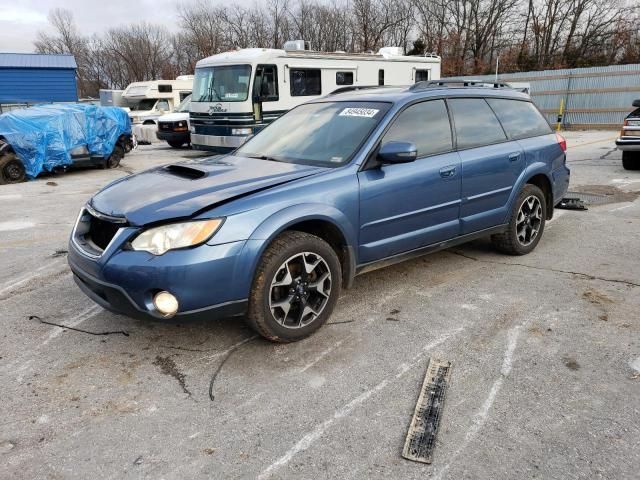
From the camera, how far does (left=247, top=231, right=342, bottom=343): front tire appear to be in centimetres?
317

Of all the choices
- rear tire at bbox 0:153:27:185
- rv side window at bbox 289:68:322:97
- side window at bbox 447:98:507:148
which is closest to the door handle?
side window at bbox 447:98:507:148

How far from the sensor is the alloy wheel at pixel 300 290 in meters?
3.28

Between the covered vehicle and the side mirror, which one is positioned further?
the covered vehicle

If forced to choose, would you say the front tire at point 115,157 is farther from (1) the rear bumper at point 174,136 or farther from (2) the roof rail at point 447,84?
(2) the roof rail at point 447,84

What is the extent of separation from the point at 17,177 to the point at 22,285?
7.70 metres

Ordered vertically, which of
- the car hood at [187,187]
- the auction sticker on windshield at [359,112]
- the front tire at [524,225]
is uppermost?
the auction sticker on windshield at [359,112]

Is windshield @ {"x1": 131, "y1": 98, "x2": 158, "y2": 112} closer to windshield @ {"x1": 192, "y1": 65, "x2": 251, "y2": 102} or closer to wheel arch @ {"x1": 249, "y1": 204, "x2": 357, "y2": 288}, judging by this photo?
windshield @ {"x1": 192, "y1": 65, "x2": 251, "y2": 102}

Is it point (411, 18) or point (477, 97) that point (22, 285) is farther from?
point (411, 18)

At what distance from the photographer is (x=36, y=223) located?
7195mm

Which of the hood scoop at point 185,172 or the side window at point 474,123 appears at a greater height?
the side window at point 474,123

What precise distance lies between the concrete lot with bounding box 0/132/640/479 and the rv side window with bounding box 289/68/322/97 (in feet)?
30.8

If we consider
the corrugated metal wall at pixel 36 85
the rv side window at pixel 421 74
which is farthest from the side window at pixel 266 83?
the corrugated metal wall at pixel 36 85

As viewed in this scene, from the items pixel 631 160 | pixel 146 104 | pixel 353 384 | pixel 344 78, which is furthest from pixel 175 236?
pixel 146 104

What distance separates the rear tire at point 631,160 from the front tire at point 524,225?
22.1ft
